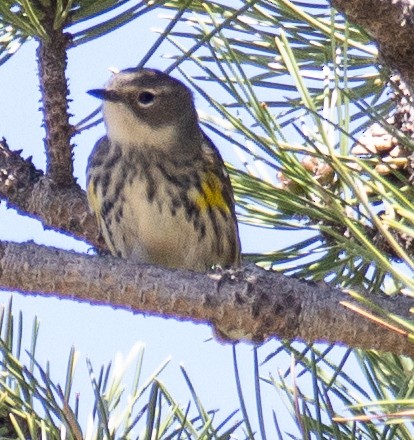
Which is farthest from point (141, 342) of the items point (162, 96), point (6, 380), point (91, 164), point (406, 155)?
point (162, 96)

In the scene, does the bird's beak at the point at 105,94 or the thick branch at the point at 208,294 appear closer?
the thick branch at the point at 208,294

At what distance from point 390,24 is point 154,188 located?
1423mm

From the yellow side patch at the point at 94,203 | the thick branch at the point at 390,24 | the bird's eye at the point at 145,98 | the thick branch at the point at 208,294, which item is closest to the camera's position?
the thick branch at the point at 390,24

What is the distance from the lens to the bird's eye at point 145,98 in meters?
2.98

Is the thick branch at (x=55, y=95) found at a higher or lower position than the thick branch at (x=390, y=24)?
higher

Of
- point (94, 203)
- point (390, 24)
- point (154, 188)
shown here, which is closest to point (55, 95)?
point (94, 203)

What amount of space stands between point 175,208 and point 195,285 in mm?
1088

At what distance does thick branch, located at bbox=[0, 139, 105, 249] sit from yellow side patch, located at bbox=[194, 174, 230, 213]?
17.4 inches

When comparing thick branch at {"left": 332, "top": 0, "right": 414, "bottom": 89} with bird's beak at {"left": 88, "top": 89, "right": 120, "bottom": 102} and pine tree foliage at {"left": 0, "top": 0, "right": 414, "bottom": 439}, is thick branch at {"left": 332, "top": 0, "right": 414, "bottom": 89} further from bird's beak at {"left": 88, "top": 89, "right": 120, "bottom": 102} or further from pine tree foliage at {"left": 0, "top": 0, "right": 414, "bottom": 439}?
bird's beak at {"left": 88, "top": 89, "right": 120, "bottom": 102}

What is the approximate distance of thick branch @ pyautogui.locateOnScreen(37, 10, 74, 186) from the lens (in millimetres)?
1950

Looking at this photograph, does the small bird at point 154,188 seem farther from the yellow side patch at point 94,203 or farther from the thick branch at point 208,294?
the thick branch at point 208,294

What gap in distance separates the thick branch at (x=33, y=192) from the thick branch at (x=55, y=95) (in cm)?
10

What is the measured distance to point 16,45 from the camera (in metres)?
2.21

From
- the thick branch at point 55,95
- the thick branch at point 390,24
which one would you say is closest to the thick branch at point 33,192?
the thick branch at point 55,95
